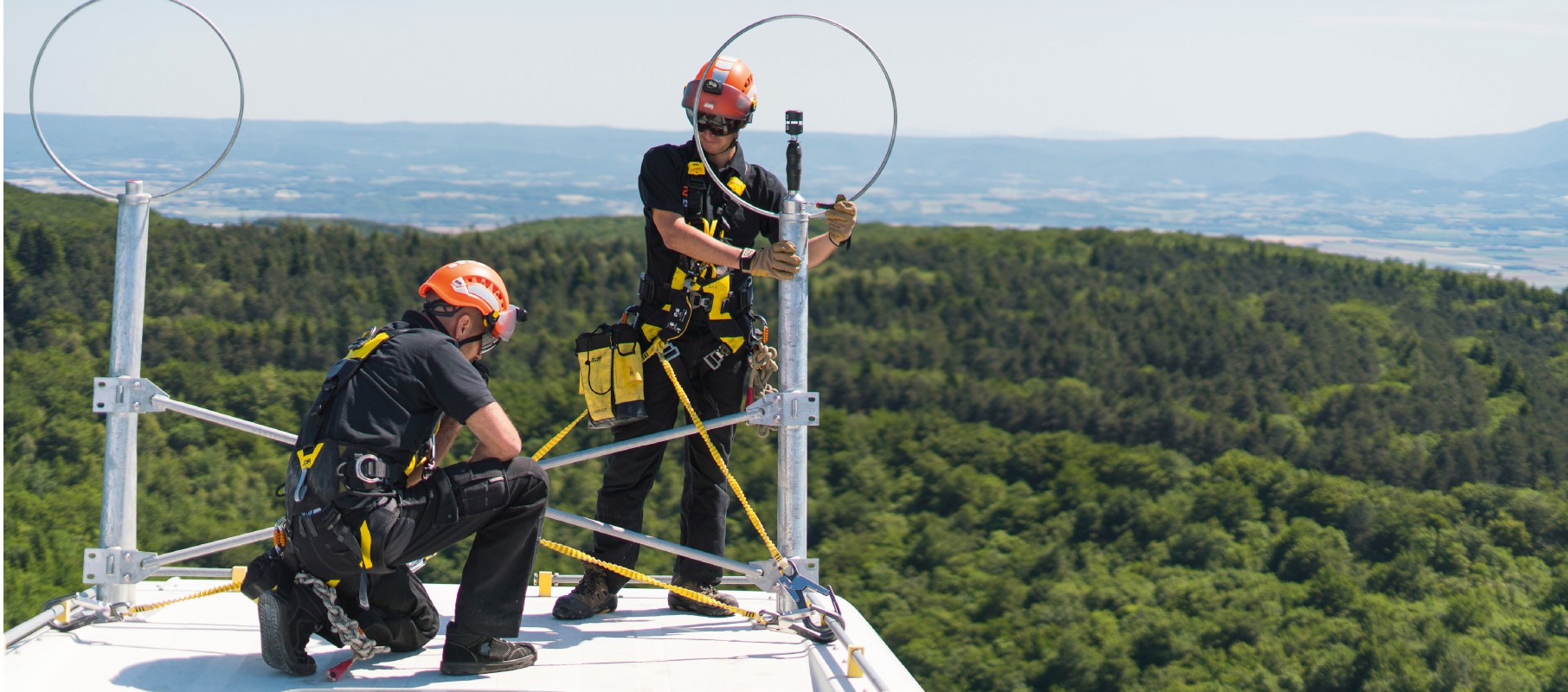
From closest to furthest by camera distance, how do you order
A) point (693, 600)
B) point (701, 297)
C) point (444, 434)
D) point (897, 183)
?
point (444, 434) → point (701, 297) → point (693, 600) → point (897, 183)

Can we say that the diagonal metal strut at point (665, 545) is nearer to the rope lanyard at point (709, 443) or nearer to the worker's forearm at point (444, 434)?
the rope lanyard at point (709, 443)

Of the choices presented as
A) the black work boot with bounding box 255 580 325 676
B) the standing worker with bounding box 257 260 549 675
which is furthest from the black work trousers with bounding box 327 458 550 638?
the black work boot with bounding box 255 580 325 676

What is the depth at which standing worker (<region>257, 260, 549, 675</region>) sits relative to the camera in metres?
3.71

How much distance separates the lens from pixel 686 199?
479cm

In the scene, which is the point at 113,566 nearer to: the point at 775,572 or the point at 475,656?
the point at 475,656

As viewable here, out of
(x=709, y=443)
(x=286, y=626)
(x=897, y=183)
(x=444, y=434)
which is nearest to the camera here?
(x=286, y=626)

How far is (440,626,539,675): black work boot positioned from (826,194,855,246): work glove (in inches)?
72.4

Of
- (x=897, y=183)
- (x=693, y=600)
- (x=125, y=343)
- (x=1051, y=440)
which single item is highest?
(x=897, y=183)

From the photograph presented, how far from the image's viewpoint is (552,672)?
162 inches

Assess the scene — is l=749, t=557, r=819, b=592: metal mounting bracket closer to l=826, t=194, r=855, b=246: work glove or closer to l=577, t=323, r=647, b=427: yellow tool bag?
l=577, t=323, r=647, b=427: yellow tool bag

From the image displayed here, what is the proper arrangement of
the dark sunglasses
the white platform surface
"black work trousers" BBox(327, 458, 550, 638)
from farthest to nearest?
the dark sunglasses → the white platform surface → "black work trousers" BBox(327, 458, 550, 638)

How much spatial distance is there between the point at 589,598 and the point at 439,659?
816 mm

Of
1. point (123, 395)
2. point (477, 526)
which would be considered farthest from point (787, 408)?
point (123, 395)

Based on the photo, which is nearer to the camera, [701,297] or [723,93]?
[723,93]
